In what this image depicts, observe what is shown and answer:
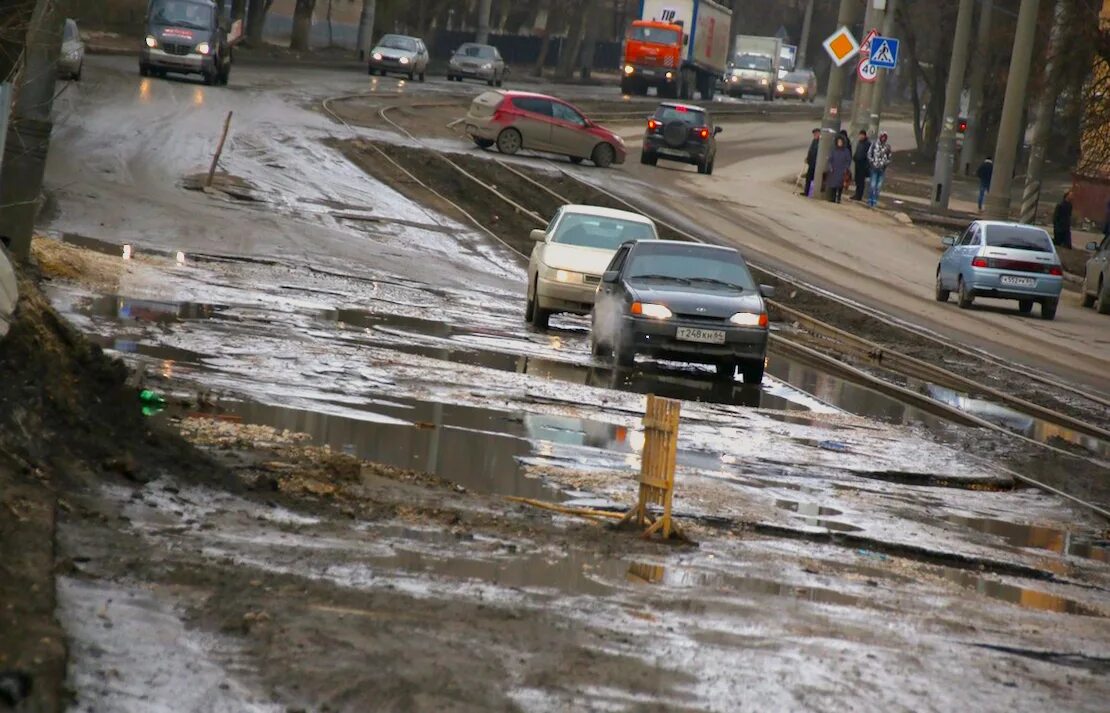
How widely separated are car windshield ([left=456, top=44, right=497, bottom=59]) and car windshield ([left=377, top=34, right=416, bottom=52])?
182 inches

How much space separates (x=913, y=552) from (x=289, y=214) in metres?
21.7

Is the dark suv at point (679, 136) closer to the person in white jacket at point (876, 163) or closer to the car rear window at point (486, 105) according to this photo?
the person in white jacket at point (876, 163)

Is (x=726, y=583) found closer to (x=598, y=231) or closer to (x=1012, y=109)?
(x=598, y=231)

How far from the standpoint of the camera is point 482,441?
475 inches

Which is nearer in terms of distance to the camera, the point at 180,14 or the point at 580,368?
the point at 580,368

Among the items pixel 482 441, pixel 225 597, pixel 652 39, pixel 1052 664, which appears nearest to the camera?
pixel 225 597

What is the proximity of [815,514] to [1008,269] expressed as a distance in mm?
19035

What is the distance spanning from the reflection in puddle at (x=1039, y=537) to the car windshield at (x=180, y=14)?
37941 mm

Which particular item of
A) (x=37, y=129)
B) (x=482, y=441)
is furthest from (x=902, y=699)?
(x=37, y=129)

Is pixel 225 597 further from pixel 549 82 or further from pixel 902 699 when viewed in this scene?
pixel 549 82

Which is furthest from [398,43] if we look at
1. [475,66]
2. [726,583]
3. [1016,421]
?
[726,583]

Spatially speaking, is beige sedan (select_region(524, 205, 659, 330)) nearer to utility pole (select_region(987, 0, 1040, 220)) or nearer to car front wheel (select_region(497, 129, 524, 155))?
utility pole (select_region(987, 0, 1040, 220))

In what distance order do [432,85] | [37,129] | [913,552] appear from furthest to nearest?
[432,85] < [37,129] < [913,552]

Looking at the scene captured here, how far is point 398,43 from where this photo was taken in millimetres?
64250
